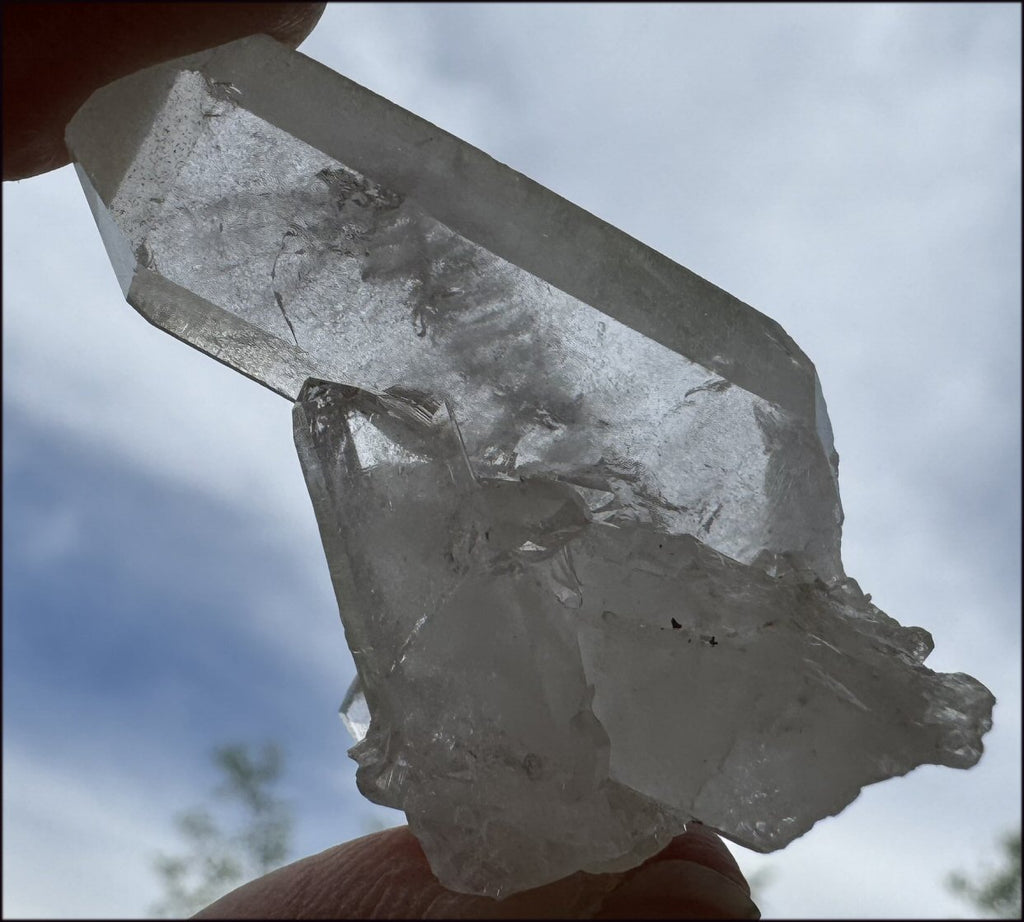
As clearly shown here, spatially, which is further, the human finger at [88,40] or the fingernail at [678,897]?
the fingernail at [678,897]

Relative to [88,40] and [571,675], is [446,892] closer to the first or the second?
[571,675]

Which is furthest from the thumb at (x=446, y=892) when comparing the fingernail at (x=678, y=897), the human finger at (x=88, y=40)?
the human finger at (x=88, y=40)

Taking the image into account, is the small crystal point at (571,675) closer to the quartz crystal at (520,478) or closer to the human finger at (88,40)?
the quartz crystal at (520,478)

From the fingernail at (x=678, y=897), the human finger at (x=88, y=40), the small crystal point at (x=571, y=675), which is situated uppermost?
the human finger at (x=88, y=40)

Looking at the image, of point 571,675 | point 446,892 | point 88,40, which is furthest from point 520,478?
point 88,40

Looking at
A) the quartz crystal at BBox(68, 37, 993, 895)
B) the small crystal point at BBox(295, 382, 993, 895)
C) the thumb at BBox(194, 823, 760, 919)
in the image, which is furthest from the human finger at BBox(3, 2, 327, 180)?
the thumb at BBox(194, 823, 760, 919)

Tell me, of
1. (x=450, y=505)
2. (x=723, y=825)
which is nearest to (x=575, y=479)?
(x=450, y=505)
